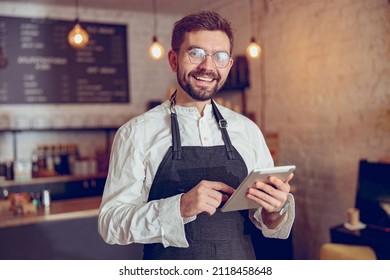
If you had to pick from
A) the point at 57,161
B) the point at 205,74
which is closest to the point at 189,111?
the point at 205,74

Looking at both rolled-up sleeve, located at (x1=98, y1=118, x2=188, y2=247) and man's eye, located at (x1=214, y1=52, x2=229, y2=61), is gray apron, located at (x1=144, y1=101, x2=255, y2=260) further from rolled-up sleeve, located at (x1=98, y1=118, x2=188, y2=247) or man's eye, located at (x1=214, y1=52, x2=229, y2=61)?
man's eye, located at (x1=214, y1=52, x2=229, y2=61)

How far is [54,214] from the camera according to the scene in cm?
251

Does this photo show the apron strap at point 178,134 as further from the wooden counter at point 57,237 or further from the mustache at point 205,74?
the wooden counter at point 57,237

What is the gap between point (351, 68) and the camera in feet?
8.06

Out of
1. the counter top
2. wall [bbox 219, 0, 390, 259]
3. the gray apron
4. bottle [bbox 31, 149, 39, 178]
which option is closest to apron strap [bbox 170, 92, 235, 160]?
the gray apron

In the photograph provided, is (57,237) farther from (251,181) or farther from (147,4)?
(147,4)

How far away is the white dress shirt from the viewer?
1.08m

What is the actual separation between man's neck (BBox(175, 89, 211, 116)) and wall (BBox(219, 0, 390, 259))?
4.65ft

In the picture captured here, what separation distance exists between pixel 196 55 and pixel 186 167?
310mm

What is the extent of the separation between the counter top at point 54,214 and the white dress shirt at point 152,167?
58.5 inches

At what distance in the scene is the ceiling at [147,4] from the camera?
3.56 m
